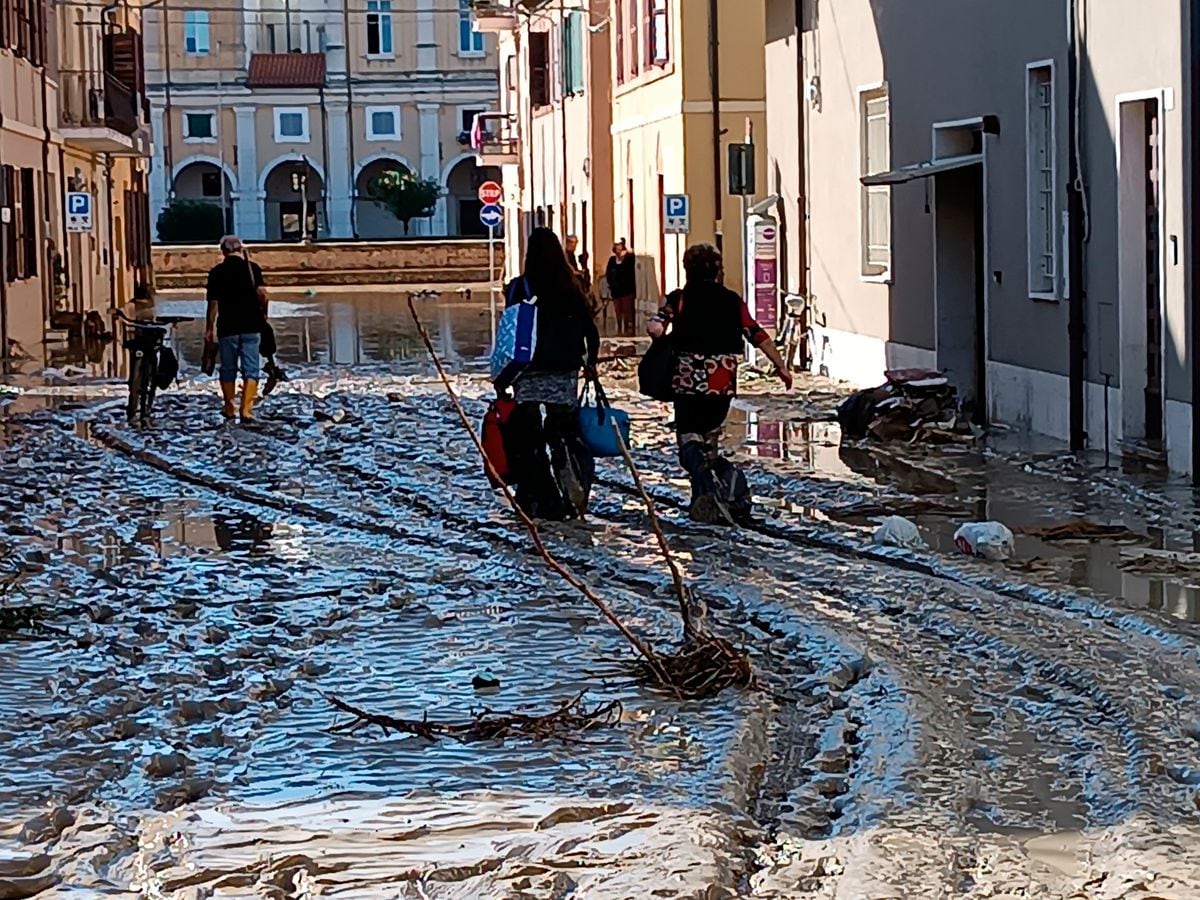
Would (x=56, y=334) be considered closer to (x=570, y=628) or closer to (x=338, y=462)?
(x=338, y=462)

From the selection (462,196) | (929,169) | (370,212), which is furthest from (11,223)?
(370,212)

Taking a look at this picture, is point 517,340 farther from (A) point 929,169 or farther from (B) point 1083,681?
(A) point 929,169

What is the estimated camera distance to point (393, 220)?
86562 mm

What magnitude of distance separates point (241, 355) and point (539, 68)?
111 feet

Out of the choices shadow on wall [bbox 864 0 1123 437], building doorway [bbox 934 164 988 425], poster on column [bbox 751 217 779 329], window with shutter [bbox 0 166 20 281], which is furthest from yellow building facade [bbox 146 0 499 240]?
building doorway [bbox 934 164 988 425]

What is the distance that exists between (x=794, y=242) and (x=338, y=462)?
10650 mm

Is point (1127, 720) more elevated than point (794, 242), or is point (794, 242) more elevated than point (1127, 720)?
point (794, 242)

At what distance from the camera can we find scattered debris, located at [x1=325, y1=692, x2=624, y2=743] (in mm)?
7809

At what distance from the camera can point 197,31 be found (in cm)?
8469

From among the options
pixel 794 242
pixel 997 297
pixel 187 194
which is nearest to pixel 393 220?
pixel 187 194

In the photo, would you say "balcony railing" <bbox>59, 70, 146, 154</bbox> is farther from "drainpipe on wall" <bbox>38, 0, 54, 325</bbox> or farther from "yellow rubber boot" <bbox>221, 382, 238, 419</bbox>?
"yellow rubber boot" <bbox>221, 382, 238, 419</bbox>

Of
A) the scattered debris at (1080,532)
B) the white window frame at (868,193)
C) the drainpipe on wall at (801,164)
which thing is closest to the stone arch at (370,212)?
the drainpipe on wall at (801,164)

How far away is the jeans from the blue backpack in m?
7.51

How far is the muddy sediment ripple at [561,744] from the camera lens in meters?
6.23
